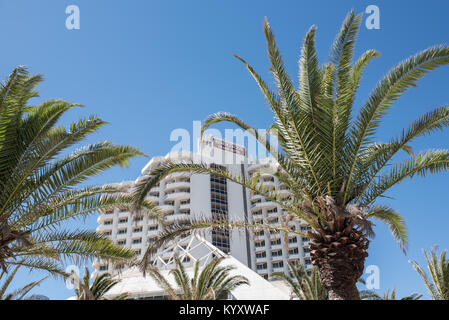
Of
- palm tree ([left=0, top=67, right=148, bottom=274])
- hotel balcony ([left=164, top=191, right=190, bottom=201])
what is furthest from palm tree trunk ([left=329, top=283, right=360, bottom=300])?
hotel balcony ([left=164, top=191, right=190, bottom=201])

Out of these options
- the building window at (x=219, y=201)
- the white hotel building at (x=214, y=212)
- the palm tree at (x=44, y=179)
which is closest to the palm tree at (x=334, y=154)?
the palm tree at (x=44, y=179)

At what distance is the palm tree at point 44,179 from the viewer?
9.14 metres

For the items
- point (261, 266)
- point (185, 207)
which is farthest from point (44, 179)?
point (261, 266)

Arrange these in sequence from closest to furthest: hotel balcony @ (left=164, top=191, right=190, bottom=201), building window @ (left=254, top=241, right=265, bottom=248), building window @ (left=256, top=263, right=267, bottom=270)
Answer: building window @ (left=256, top=263, right=267, bottom=270), hotel balcony @ (left=164, top=191, right=190, bottom=201), building window @ (left=254, top=241, right=265, bottom=248)

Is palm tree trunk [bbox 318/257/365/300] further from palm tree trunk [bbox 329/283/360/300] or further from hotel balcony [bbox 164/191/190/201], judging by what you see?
hotel balcony [bbox 164/191/190/201]

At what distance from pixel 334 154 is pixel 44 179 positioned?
22.2 ft

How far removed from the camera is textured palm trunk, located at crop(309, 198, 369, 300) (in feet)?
27.8

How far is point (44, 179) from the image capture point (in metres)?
9.79

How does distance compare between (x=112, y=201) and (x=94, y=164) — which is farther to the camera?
(x=112, y=201)

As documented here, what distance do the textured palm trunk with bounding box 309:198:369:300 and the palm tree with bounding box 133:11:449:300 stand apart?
20 millimetres
